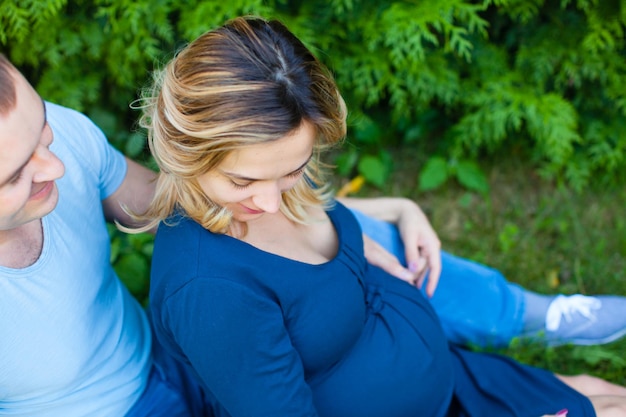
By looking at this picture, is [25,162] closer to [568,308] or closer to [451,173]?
[568,308]

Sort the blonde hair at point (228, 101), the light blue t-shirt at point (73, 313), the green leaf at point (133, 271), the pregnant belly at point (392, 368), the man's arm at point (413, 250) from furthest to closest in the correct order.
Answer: the green leaf at point (133, 271) < the man's arm at point (413, 250) < the pregnant belly at point (392, 368) < the light blue t-shirt at point (73, 313) < the blonde hair at point (228, 101)

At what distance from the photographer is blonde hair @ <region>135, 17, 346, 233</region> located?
4.58 ft

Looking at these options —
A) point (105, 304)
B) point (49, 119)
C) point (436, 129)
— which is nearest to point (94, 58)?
point (49, 119)

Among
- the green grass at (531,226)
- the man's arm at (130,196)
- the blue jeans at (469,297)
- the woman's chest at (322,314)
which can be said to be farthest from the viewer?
the green grass at (531,226)

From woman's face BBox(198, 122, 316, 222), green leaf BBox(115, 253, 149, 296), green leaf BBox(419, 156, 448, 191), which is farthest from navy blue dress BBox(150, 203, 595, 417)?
green leaf BBox(419, 156, 448, 191)

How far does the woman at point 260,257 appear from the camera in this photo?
4.68ft

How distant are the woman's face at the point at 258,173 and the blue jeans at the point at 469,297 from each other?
883 millimetres

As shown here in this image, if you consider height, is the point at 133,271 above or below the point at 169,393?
below

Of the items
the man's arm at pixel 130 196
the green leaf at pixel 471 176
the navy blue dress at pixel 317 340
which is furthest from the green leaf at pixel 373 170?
the man's arm at pixel 130 196

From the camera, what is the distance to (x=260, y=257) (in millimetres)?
1606

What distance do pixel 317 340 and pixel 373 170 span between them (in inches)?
80.0

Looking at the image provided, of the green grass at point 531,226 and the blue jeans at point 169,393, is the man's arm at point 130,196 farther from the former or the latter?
the green grass at point 531,226

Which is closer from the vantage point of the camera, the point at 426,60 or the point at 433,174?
the point at 426,60

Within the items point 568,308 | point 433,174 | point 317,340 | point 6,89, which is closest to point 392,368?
point 317,340
